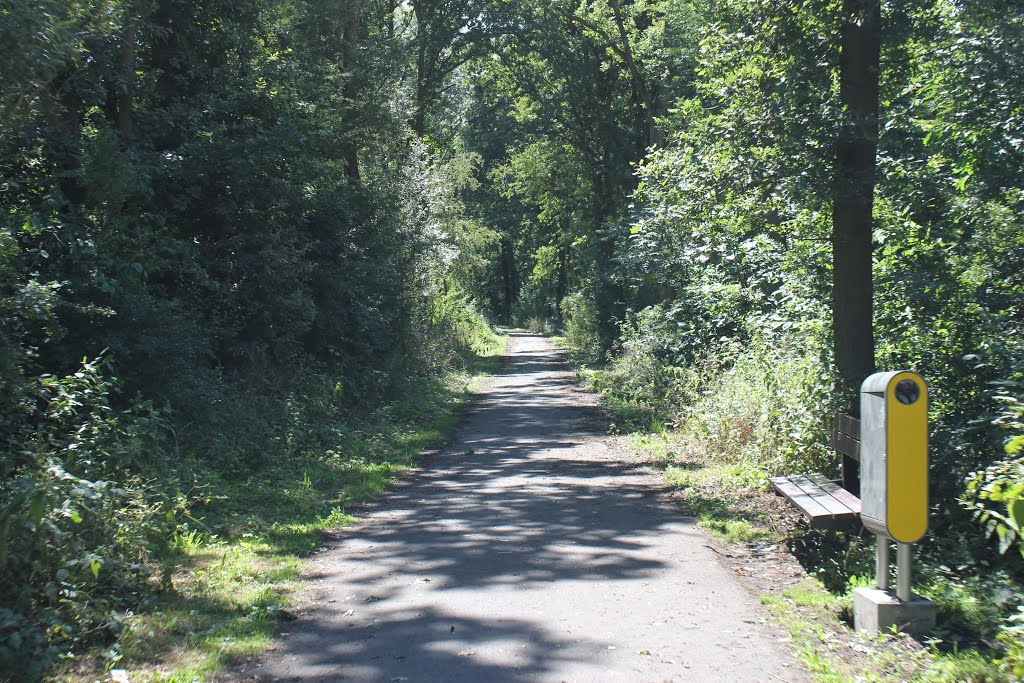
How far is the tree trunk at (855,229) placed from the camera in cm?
906

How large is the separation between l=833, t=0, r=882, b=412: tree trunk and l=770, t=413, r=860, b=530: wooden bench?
1.18 m

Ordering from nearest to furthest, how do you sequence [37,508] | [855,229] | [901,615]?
[37,508]
[901,615]
[855,229]

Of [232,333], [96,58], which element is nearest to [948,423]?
[232,333]

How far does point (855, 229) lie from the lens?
9180 millimetres

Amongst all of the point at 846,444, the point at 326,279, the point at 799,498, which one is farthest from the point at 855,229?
the point at 326,279

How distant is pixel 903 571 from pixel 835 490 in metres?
2.34

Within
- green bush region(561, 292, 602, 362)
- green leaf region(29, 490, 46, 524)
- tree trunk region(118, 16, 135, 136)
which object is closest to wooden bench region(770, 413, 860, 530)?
green leaf region(29, 490, 46, 524)

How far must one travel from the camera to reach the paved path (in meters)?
4.95

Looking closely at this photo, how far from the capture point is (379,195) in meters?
21.6

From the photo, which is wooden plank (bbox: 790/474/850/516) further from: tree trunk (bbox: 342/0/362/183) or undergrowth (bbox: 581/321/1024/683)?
tree trunk (bbox: 342/0/362/183)

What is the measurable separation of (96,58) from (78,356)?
4819mm

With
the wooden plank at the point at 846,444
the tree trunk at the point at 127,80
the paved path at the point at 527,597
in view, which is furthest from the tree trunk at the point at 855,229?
the tree trunk at the point at 127,80

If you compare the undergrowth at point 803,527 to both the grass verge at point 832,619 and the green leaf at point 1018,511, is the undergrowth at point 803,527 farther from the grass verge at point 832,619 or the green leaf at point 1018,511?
the green leaf at point 1018,511

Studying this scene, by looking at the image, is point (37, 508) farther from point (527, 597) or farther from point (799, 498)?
point (799, 498)
